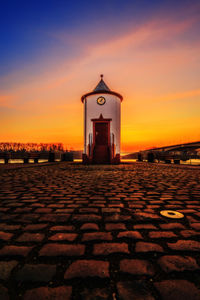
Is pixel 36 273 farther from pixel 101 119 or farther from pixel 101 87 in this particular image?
pixel 101 87

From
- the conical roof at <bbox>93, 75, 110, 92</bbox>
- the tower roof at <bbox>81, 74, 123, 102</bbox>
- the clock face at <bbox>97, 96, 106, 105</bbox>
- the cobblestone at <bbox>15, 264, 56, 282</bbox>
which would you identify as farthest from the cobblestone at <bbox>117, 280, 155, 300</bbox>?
the conical roof at <bbox>93, 75, 110, 92</bbox>

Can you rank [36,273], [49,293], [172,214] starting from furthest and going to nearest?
[172,214] → [36,273] → [49,293]

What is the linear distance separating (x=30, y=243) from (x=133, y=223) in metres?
1.18

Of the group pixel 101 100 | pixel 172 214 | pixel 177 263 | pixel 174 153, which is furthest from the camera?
pixel 174 153

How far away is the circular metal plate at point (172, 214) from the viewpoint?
88.0 inches

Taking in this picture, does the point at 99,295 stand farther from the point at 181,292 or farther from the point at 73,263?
the point at 181,292

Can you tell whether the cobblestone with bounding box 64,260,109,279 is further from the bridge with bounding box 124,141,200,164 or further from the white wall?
the bridge with bounding box 124,141,200,164

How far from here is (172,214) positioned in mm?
2318

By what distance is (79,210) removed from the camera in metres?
2.52

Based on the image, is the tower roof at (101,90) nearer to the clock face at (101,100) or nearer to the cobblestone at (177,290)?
the clock face at (101,100)

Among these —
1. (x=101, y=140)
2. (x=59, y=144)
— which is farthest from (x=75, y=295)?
(x=59, y=144)

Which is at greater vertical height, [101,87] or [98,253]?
[101,87]

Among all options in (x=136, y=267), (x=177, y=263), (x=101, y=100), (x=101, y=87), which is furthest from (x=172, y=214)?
(x=101, y=87)

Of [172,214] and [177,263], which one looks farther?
[172,214]
